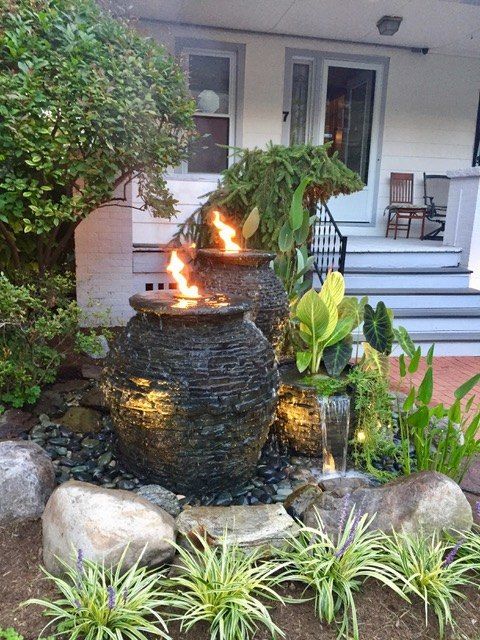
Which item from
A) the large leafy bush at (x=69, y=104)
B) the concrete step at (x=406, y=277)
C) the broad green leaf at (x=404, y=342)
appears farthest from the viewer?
the concrete step at (x=406, y=277)

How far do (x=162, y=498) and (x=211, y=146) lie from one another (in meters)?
6.01

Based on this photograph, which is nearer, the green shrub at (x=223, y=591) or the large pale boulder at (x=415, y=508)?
the green shrub at (x=223, y=591)

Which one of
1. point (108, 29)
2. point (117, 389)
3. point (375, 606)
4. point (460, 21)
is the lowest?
point (375, 606)

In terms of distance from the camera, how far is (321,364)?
3391 mm

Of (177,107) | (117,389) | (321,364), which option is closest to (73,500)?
(117,389)

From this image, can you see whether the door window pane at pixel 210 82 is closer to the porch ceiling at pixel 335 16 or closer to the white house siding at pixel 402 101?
the white house siding at pixel 402 101

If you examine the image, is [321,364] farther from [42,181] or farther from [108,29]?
[108,29]

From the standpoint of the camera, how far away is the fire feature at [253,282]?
138 inches

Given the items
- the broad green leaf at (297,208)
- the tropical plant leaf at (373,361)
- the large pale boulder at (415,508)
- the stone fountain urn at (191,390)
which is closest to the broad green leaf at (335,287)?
the tropical plant leaf at (373,361)

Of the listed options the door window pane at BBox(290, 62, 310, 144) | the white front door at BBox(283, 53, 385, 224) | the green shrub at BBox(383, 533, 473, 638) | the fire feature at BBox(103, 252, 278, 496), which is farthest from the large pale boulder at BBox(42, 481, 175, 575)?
the door window pane at BBox(290, 62, 310, 144)

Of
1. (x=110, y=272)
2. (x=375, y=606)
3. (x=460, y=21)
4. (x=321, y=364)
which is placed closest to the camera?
(x=375, y=606)

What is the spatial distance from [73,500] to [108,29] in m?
2.73

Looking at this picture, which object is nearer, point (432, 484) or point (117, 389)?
point (432, 484)

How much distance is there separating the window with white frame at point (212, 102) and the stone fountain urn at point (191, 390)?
5.31 meters
